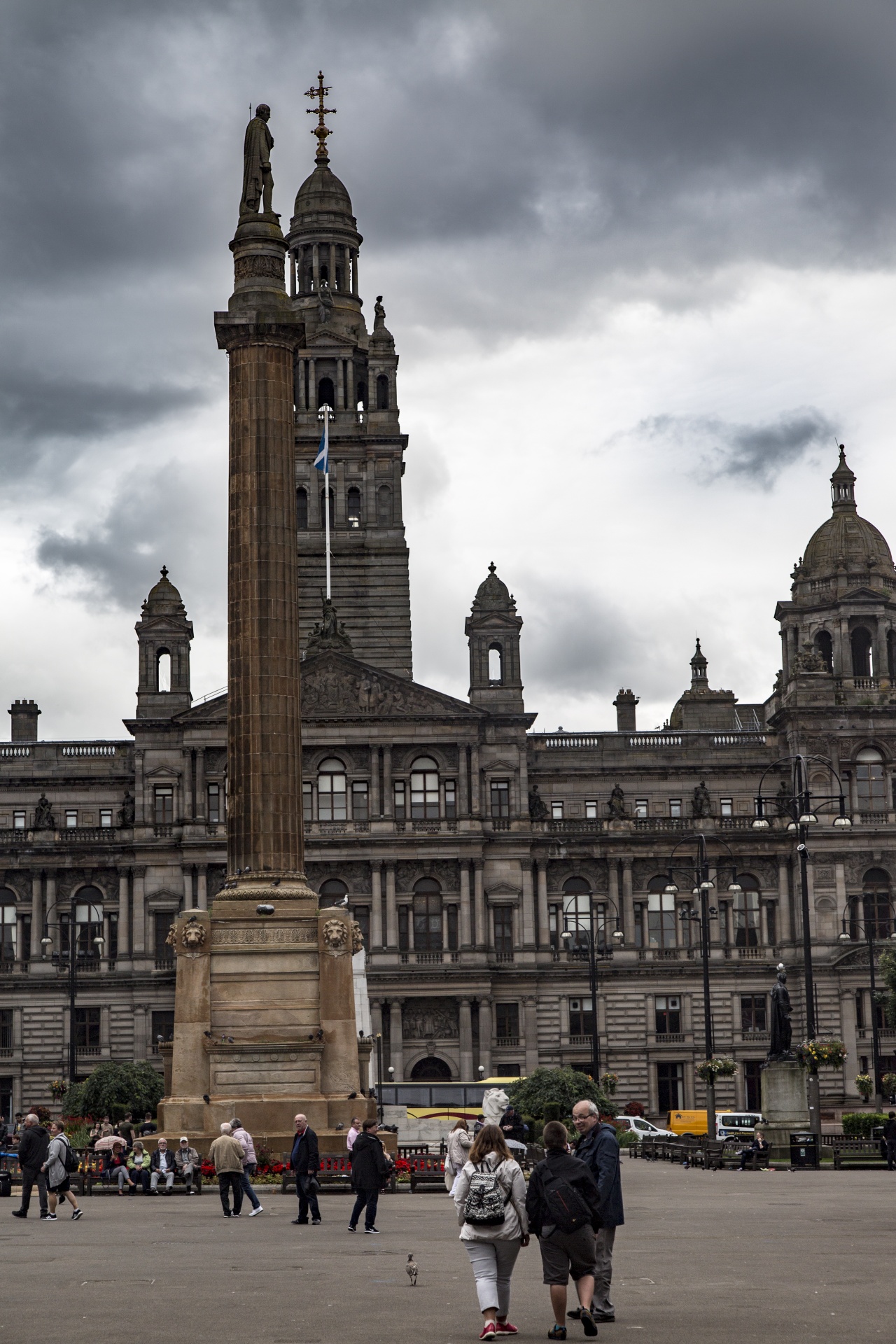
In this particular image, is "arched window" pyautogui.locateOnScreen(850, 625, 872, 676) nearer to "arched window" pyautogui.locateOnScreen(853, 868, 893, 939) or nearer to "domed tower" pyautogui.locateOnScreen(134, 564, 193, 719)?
"arched window" pyautogui.locateOnScreen(853, 868, 893, 939)

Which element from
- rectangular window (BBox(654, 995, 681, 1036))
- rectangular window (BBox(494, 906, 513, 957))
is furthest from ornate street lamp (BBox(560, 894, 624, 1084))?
rectangular window (BBox(654, 995, 681, 1036))

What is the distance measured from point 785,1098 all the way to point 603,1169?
35152mm

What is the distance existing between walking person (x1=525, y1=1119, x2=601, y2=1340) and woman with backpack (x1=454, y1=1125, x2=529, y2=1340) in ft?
0.60

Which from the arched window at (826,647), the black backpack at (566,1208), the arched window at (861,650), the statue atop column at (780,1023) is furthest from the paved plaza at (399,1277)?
the arched window at (826,647)

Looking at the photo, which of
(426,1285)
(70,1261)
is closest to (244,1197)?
(70,1261)

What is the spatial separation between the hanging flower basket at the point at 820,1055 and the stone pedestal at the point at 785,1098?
58 centimetres

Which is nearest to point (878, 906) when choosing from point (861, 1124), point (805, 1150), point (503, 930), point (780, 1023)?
point (503, 930)

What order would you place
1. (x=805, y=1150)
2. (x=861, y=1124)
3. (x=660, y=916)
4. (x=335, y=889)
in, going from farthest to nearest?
(x=660, y=916), (x=335, y=889), (x=861, y=1124), (x=805, y=1150)

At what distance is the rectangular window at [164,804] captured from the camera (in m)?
99.7

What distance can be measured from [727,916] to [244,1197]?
62.9 m

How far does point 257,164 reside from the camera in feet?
173

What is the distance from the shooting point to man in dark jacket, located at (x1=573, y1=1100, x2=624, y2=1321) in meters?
20.6

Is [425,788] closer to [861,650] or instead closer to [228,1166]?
[861,650]

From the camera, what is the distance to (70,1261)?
26234mm
